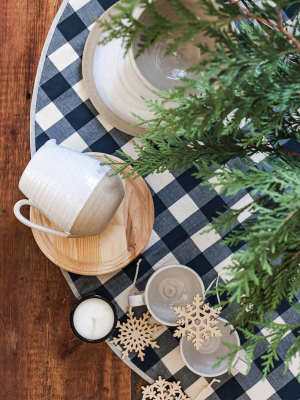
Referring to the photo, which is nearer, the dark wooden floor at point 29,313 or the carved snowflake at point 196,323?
the carved snowflake at point 196,323

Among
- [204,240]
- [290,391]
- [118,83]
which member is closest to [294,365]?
[290,391]

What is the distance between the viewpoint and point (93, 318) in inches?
40.6

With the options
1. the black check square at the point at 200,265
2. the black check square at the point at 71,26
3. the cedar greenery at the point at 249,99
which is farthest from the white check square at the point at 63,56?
the black check square at the point at 200,265

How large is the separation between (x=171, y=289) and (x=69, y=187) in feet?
1.38

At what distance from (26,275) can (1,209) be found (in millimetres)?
194

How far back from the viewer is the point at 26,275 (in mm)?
1102

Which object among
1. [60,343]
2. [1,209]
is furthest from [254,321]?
[1,209]

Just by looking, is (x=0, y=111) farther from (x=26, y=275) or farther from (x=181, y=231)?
(x=181, y=231)

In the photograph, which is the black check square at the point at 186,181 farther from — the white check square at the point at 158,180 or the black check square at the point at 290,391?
the black check square at the point at 290,391

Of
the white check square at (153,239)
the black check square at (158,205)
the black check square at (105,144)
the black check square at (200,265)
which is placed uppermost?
→ the black check square at (105,144)

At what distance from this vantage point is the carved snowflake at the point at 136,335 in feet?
3.45

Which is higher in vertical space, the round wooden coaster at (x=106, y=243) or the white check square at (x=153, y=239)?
the round wooden coaster at (x=106, y=243)

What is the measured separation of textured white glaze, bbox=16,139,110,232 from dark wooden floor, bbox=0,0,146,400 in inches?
11.1

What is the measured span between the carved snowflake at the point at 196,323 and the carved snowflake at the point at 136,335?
3.6 inches
